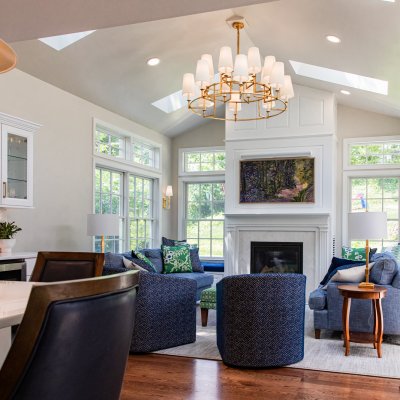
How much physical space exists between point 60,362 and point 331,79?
681cm

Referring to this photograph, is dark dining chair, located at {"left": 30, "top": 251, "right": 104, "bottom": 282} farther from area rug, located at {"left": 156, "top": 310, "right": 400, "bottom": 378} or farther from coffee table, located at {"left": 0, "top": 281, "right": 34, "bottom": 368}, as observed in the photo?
area rug, located at {"left": 156, "top": 310, "right": 400, "bottom": 378}

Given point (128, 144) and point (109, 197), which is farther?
→ point (128, 144)

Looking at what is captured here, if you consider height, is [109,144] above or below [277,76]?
below

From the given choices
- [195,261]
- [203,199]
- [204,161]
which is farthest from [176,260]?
[204,161]

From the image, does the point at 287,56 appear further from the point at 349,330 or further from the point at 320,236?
the point at 349,330

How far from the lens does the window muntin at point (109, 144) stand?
7.11 m

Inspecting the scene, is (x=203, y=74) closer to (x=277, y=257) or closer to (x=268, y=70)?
(x=268, y=70)

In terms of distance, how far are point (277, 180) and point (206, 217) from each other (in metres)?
1.83

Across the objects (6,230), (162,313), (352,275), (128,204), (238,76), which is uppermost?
(238,76)

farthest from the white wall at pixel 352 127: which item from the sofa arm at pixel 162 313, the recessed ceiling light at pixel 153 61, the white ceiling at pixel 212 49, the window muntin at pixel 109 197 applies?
the sofa arm at pixel 162 313

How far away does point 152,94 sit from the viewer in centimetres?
745

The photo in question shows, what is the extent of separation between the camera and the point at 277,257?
313 inches

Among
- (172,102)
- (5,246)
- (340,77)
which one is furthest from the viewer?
(172,102)

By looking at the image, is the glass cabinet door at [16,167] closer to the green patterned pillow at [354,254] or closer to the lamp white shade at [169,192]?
the lamp white shade at [169,192]
